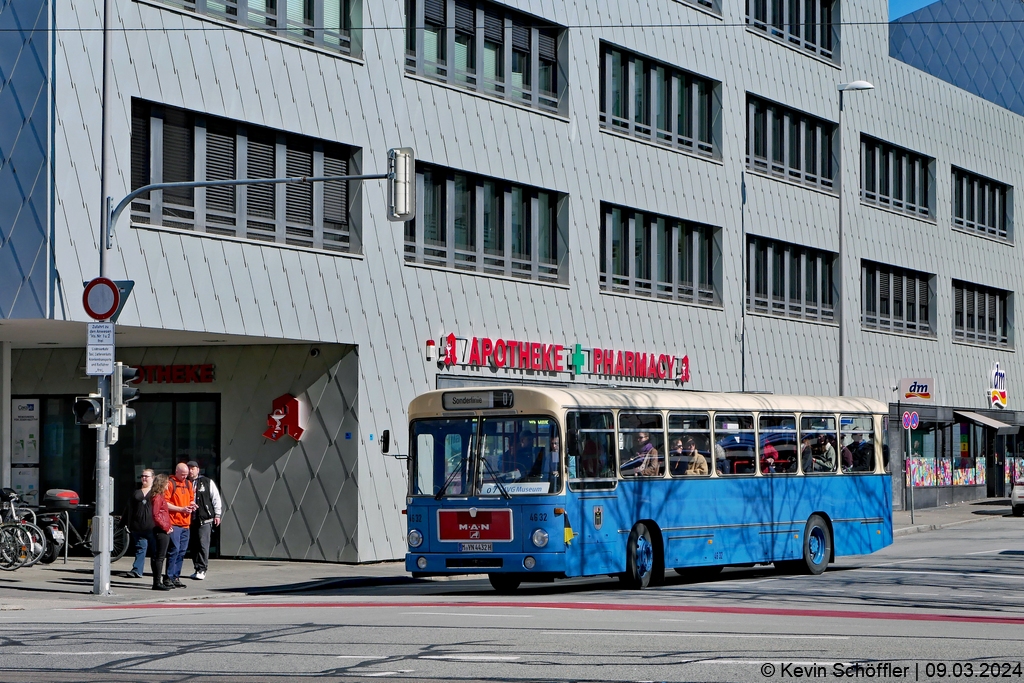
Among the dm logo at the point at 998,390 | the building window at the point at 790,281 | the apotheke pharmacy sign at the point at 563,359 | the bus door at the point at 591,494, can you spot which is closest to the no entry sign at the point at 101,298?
the bus door at the point at 591,494

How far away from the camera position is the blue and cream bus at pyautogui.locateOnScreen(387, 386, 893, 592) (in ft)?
60.4

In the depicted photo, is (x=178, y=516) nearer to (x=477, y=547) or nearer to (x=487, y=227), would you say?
(x=477, y=547)

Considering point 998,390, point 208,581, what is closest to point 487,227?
point 208,581

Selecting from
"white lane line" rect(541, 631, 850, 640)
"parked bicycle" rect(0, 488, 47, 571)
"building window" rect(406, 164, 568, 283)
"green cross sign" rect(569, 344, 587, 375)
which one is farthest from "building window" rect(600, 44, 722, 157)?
"white lane line" rect(541, 631, 850, 640)

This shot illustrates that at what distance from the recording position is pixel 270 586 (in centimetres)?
2145

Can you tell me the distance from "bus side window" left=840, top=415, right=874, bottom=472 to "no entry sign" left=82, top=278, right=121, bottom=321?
11187mm

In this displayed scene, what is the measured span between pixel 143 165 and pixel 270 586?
666cm

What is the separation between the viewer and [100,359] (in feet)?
64.6

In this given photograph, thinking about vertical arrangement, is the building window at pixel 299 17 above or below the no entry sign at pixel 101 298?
above

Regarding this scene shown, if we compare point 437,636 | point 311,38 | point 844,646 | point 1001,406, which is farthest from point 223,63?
point 1001,406

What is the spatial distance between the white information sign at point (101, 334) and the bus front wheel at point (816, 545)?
34.5 ft

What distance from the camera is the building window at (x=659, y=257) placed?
32.6m

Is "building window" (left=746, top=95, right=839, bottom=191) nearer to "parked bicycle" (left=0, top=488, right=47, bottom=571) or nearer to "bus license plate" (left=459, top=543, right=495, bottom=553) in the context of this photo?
"parked bicycle" (left=0, top=488, right=47, bottom=571)

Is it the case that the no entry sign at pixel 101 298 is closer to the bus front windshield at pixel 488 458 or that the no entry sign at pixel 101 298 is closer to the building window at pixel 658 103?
the bus front windshield at pixel 488 458
